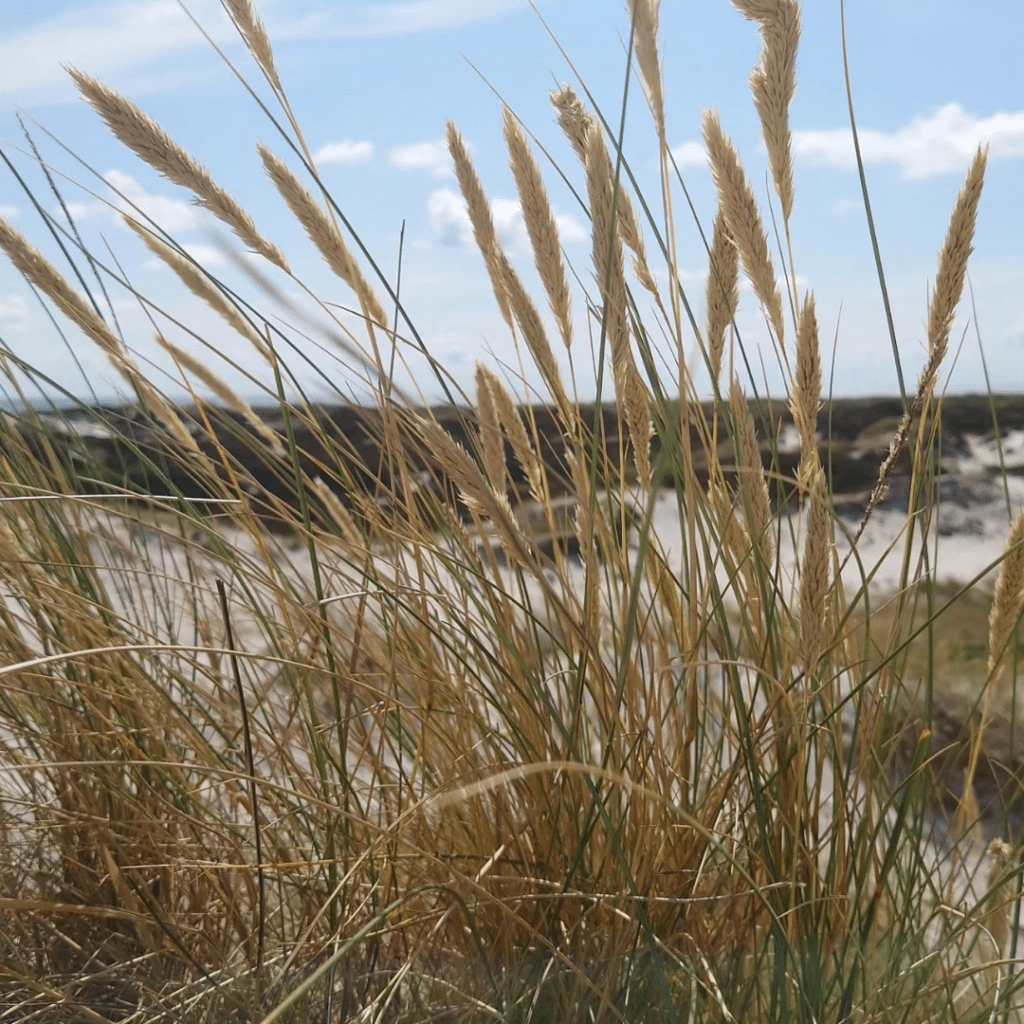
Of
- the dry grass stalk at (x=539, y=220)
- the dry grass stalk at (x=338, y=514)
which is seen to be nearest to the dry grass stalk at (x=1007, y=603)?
the dry grass stalk at (x=539, y=220)

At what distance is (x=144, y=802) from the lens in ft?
2.93

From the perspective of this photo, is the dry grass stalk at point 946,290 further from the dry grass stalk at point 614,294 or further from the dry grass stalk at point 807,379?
the dry grass stalk at point 614,294

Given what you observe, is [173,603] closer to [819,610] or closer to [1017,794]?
[819,610]

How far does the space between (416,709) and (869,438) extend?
3.66 m

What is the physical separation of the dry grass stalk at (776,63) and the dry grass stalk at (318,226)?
327mm

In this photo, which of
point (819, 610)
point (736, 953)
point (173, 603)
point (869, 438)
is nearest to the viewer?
point (819, 610)

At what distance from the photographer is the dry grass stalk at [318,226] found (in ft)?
2.56

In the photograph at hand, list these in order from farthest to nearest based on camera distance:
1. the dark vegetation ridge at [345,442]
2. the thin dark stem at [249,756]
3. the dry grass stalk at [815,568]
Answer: the dark vegetation ridge at [345,442]
the dry grass stalk at [815,568]
the thin dark stem at [249,756]

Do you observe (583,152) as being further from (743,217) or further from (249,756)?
(249,756)

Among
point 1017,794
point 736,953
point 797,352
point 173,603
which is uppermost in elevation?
point 797,352

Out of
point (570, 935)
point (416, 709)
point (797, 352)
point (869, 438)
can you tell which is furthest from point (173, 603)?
point (869, 438)

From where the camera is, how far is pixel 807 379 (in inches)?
29.0

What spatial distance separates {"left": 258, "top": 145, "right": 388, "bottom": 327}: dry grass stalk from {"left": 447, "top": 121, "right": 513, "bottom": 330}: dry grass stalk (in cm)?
10

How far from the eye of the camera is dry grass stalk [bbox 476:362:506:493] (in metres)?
0.76
